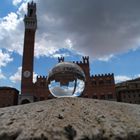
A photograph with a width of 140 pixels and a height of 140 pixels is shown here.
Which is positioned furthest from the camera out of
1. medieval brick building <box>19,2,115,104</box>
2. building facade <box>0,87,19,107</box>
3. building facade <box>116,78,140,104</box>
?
building facade <box>116,78,140,104</box>

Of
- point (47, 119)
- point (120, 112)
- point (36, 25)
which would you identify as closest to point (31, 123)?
point (47, 119)

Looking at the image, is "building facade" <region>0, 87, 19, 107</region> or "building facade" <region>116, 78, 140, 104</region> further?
"building facade" <region>116, 78, 140, 104</region>

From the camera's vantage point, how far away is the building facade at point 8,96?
48406 mm

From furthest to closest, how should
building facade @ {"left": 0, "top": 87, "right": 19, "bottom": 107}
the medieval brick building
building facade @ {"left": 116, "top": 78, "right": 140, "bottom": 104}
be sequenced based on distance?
building facade @ {"left": 116, "top": 78, "right": 140, "bottom": 104} < building facade @ {"left": 0, "top": 87, "right": 19, "bottom": 107} < the medieval brick building

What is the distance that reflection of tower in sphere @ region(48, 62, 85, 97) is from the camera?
580 centimetres

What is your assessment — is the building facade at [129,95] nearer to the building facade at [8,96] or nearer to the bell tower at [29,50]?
the bell tower at [29,50]

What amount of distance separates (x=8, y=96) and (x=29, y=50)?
10.6m

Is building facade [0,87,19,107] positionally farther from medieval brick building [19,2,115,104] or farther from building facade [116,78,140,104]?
building facade [116,78,140,104]

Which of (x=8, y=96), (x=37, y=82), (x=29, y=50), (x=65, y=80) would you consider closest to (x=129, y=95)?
(x=37, y=82)

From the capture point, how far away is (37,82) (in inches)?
1922

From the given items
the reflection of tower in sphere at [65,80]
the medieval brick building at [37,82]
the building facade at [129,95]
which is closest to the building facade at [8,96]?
the medieval brick building at [37,82]

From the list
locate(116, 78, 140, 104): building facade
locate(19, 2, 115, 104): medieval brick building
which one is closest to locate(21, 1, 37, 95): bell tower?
locate(19, 2, 115, 104): medieval brick building

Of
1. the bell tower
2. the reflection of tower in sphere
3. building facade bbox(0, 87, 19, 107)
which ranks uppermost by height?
the bell tower

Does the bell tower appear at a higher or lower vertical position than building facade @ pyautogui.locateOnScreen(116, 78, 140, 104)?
higher
